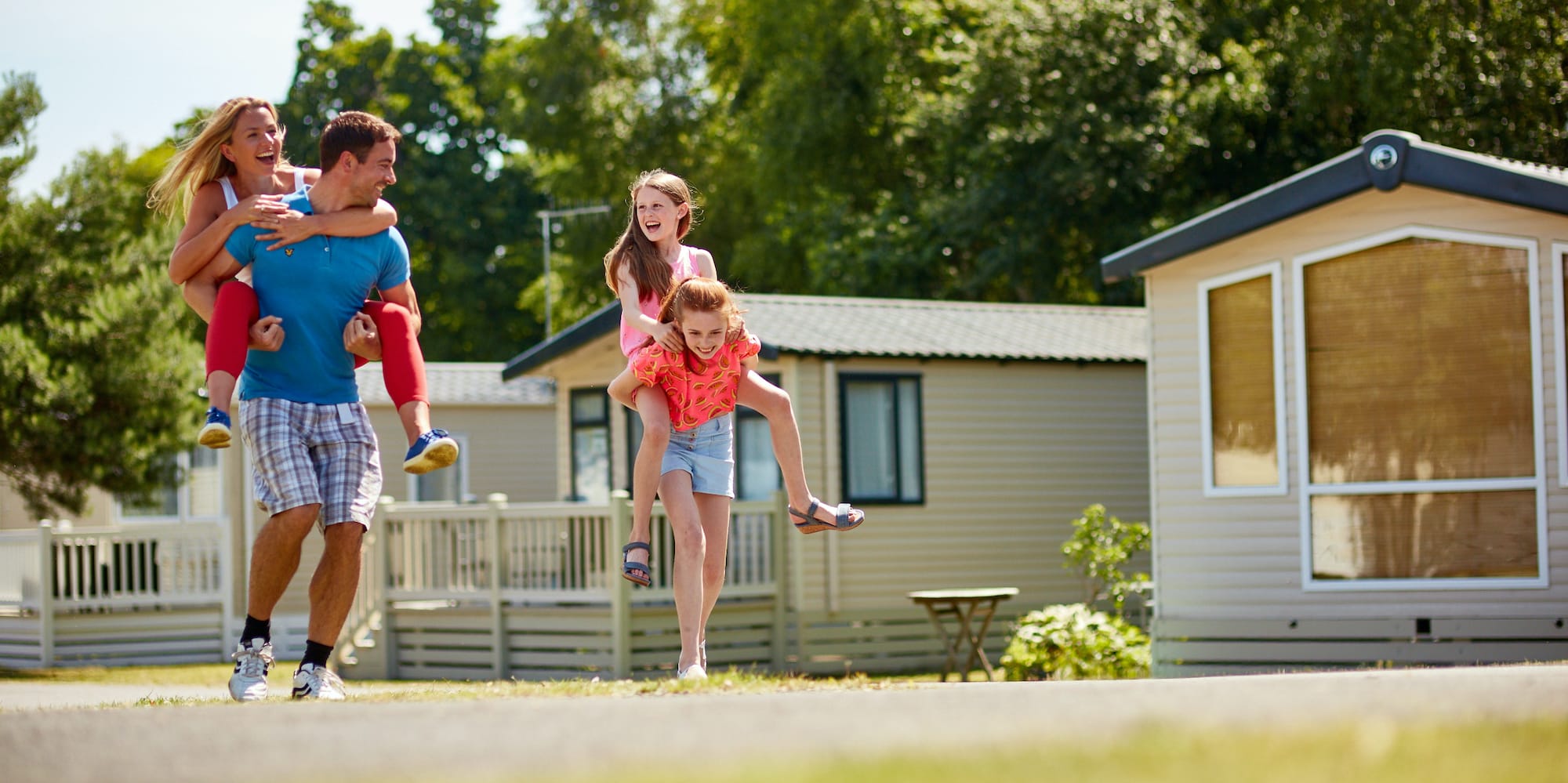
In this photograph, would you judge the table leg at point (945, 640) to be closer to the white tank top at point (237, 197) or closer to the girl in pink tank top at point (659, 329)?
the girl in pink tank top at point (659, 329)

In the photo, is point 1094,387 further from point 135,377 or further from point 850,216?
point 850,216

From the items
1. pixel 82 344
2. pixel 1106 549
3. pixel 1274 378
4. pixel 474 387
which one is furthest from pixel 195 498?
pixel 1274 378

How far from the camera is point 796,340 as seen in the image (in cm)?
1677

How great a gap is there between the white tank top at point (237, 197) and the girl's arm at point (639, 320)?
1183mm

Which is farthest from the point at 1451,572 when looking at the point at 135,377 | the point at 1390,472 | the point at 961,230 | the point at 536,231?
the point at 536,231

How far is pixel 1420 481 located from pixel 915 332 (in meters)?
7.05

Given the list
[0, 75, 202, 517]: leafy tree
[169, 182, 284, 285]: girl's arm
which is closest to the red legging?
[169, 182, 284, 285]: girl's arm

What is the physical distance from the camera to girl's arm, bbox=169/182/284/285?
5.68 metres

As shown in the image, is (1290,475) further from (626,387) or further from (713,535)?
(626,387)

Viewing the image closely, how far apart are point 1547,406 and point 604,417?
33.2 ft

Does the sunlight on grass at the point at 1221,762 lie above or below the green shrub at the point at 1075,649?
above

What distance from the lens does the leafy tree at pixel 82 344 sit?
55.9 feet

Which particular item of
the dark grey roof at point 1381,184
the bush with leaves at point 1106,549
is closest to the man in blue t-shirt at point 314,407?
the dark grey roof at point 1381,184

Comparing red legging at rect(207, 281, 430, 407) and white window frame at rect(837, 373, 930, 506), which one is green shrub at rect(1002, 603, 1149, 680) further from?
red legging at rect(207, 281, 430, 407)
